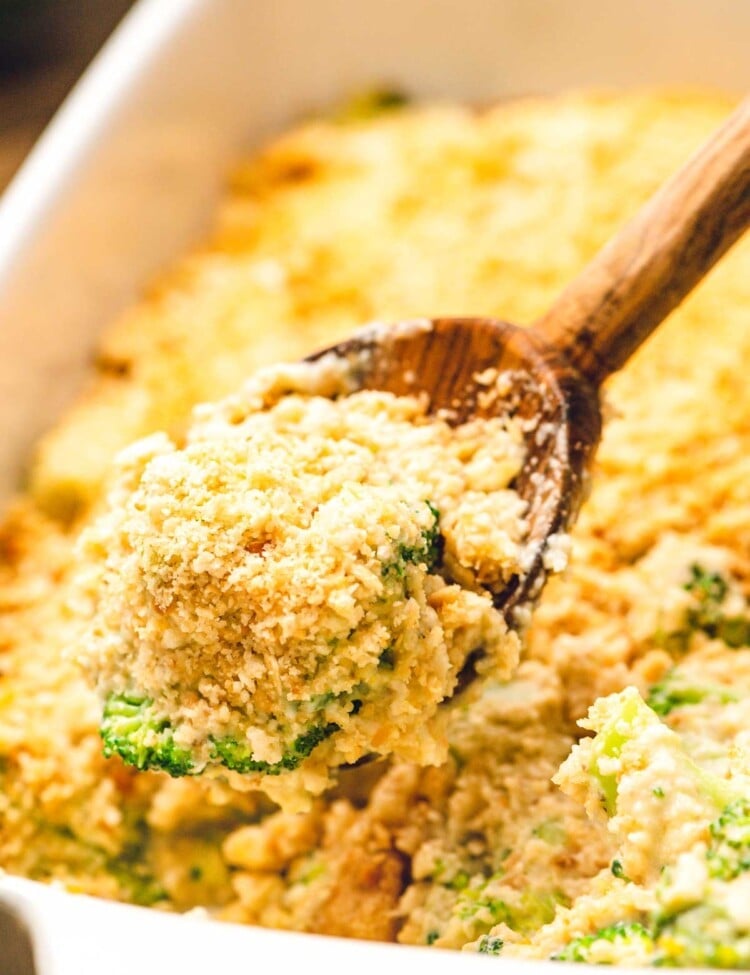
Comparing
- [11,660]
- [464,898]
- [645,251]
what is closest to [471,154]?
[645,251]

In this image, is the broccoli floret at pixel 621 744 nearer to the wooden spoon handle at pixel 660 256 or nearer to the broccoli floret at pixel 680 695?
the broccoli floret at pixel 680 695

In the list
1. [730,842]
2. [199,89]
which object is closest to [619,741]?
[730,842]

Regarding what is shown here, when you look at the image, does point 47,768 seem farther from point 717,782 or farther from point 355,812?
point 717,782

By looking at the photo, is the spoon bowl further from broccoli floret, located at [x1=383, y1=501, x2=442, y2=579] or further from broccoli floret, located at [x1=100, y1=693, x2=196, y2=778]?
broccoli floret, located at [x1=100, y1=693, x2=196, y2=778]

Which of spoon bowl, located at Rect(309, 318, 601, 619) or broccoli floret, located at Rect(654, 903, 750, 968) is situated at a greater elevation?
spoon bowl, located at Rect(309, 318, 601, 619)

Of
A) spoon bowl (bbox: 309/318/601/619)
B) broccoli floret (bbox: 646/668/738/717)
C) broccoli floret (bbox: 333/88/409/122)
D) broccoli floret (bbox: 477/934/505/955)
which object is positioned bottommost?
broccoli floret (bbox: 646/668/738/717)

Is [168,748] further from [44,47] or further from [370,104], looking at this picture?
[44,47]

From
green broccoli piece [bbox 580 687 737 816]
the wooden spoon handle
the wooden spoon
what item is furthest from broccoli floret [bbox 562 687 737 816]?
the wooden spoon handle

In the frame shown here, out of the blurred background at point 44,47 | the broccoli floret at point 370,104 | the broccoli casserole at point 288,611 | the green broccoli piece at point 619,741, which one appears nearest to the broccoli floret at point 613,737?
the green broccoli piece at point 619,741
